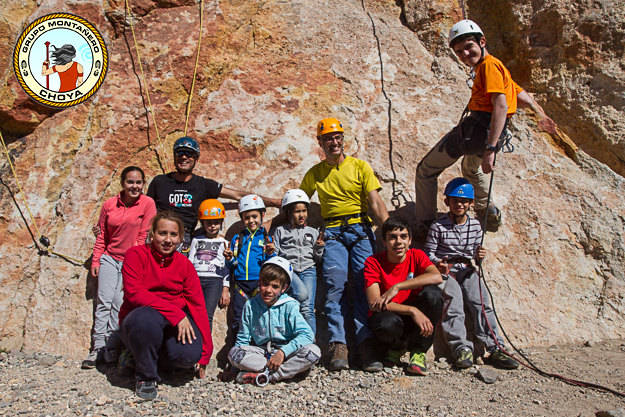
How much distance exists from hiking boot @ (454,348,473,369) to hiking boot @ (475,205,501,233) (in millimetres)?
1641

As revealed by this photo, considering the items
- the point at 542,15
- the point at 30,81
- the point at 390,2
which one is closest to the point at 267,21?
the point at 390,2

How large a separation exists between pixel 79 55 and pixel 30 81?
68cm

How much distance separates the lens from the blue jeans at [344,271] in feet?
13.9

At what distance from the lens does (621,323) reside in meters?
4.77

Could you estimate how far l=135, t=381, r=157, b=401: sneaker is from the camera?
3533 millimetres

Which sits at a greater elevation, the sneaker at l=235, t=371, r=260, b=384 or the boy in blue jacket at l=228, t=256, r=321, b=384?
the boy in blue jacket at l=228, t=256, r=321, b=384

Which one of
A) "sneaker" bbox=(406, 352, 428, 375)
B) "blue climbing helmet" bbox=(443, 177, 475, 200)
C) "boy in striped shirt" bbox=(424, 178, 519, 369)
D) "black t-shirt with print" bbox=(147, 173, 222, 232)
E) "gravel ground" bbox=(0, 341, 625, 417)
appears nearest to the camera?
"gravel ground" bbox=(0, 341, 625, 417)

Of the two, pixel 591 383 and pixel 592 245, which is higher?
pixel 592 245

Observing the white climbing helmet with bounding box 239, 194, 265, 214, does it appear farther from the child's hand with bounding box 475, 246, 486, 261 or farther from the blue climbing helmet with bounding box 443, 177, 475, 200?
the child's hand with bounding box 475, 246, 486, 261

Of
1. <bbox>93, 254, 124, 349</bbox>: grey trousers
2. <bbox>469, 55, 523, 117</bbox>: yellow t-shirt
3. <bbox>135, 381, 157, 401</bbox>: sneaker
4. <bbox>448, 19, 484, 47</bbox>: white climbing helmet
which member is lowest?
<bbox>135, 381, 157, 401</bbox>: sneaker

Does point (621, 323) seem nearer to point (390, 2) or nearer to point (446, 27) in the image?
point (446, 27)

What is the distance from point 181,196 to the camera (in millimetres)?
4957

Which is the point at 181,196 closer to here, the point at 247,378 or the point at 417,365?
the point at 247,378

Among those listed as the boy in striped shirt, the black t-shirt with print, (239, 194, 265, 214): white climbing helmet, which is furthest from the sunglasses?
the boy in striped shirt
